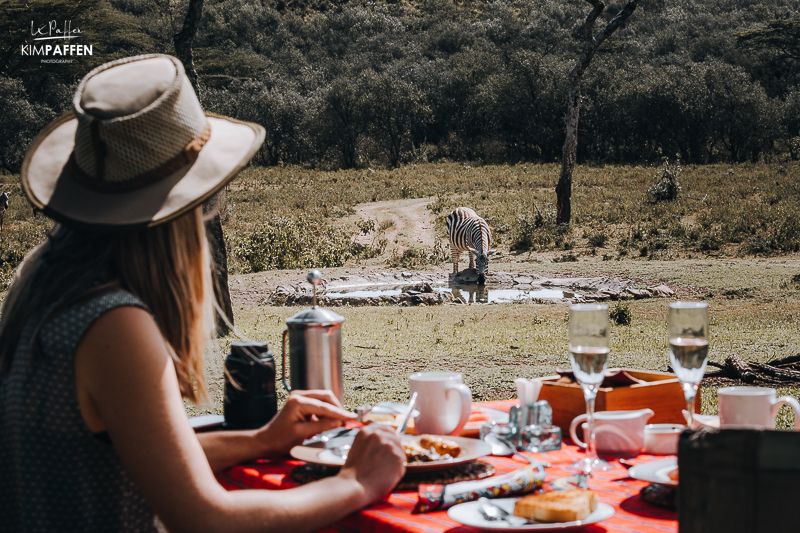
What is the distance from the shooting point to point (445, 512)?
142 centimetres

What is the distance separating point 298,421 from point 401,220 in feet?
64.6

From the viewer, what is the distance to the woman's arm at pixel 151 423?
3.87 feet

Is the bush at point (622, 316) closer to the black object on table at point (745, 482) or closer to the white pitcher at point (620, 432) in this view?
the white pitcher at point (620, 432)

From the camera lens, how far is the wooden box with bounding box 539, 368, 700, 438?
191 cm

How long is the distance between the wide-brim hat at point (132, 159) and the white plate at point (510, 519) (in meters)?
0.71

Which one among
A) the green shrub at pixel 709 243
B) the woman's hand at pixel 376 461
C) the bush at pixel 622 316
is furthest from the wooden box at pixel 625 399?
the green shrub at pixel 709 243

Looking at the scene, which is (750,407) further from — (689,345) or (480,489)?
(480,489)

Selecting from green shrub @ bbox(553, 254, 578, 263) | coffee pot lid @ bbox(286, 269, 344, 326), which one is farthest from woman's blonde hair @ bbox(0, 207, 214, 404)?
green shrub @ bbox(553, 254, 578, 263)

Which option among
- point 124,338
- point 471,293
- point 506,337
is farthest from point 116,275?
point 471,293

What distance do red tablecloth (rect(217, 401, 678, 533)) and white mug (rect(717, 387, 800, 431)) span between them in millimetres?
222

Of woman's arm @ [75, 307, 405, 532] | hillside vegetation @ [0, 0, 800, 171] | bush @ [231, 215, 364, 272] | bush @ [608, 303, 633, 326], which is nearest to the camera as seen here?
woman's arm @ [75, 307, 405, 532]
